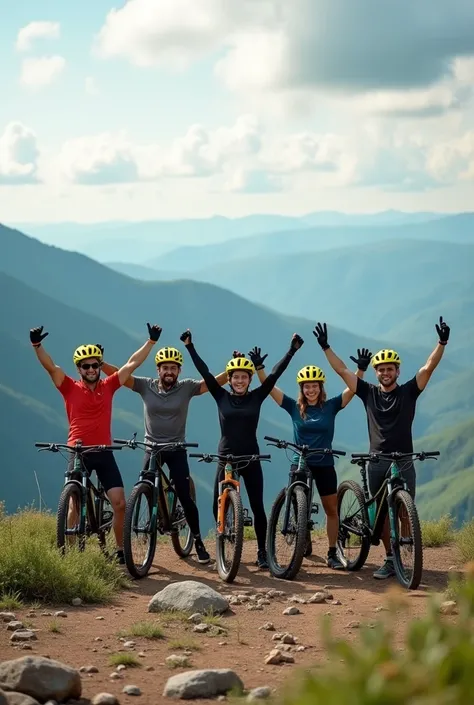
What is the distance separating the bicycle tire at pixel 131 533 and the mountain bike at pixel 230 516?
0.70 m

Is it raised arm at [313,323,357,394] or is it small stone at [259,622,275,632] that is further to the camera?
raised arm at [313,323,357,394]

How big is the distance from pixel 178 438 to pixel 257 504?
A: 122cm

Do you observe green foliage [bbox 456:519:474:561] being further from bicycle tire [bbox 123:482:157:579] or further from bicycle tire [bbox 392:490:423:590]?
bicycle tire [bbox 123:482:157:579]

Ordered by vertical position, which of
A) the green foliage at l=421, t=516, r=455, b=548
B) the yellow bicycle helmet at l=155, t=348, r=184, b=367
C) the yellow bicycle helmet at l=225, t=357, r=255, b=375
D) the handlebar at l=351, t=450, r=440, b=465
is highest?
the yellow bicycle helmet at l=155, t=348, r=184, b=367

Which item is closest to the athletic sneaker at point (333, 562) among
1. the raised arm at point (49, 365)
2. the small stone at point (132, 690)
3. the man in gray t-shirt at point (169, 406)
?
the man in gray t-shirt at point (169, 406)

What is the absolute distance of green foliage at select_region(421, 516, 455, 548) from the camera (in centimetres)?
1338

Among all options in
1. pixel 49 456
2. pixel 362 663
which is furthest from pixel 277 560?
pixel 49 456

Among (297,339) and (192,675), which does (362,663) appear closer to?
(192,675)

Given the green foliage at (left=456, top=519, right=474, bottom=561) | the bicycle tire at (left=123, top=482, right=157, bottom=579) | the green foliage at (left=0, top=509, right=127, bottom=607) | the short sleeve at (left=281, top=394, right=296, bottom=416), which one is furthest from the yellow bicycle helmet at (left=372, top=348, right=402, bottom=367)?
the green foliage at (left=0, top=509, right=127, bottom=607)

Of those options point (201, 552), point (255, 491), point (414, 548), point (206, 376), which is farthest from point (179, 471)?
point (414, 548)

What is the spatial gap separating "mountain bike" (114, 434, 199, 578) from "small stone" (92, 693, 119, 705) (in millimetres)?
4300

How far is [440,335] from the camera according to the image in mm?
11008

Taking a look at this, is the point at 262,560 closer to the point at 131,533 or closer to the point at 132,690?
the point at 131,533

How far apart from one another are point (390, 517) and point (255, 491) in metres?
1.82
